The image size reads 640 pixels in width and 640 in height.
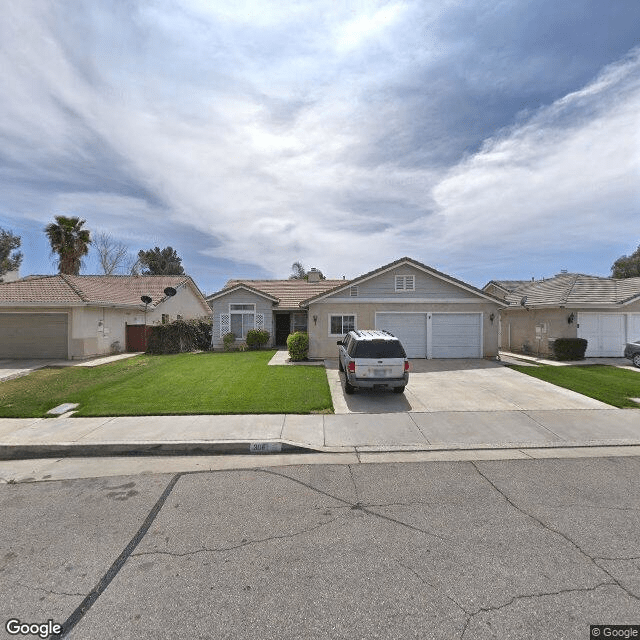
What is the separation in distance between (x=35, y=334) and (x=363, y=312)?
1611cm

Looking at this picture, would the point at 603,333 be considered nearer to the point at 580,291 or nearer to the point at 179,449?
the point at 580,291

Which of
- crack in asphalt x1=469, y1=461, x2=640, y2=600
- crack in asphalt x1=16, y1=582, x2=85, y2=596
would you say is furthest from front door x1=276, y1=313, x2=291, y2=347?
crack in asphalt x1=16, y1=582, x2=85, y2=596

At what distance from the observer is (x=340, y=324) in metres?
17.5

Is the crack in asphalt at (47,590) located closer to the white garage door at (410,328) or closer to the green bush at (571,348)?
the white garage door at (410,328)

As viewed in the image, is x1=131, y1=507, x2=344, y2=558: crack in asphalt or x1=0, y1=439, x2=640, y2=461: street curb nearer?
x1=131, y1=507, x2=344, y2=558: crack in asphalt

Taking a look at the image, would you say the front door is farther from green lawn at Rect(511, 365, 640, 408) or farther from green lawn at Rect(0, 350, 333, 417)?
green lawn at Rect(511, 365, 640, 408)

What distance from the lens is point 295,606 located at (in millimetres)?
2898

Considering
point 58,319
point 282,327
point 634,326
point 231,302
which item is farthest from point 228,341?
point 634,326

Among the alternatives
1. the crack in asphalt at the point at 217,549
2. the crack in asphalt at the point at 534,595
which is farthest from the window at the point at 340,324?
the crack in asphalt at the point at 534,595

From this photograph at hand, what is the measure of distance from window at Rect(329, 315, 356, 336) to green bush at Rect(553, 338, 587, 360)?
10.2 m

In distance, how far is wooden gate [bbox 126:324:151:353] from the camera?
21078 millimetres

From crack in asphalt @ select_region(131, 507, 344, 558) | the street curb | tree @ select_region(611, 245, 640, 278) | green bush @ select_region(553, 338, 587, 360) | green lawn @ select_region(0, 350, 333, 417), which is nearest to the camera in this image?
crack in asphalt @ select_region(131, 507, 344, 558)

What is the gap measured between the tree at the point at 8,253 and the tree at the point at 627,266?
66.3 meters

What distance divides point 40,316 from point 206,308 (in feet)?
60.7
